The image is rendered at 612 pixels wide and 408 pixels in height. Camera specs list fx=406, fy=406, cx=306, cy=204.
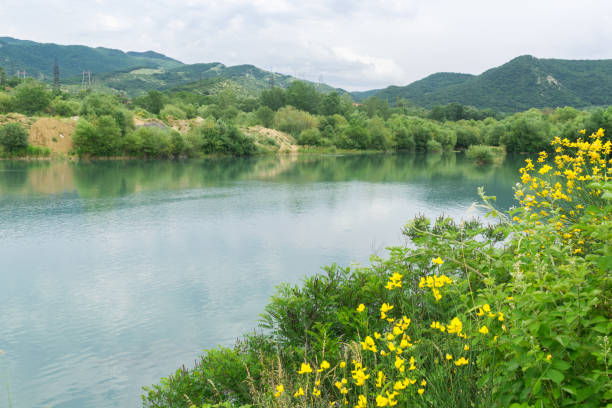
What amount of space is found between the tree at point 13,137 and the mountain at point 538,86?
136772 millimetres

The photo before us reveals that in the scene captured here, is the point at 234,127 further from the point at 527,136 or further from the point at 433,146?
the point at 527,136

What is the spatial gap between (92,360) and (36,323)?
105 inches

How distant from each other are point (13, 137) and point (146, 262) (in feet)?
161

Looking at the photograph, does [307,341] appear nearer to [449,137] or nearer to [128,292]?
[128,292]

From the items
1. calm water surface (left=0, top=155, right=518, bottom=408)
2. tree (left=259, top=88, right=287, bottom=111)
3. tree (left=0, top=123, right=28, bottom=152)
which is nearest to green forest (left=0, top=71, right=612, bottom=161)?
tree (left=259, top=88, right=287, bottom=111)

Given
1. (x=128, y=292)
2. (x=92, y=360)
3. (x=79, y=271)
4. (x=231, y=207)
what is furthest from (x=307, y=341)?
(x=231, y=207)

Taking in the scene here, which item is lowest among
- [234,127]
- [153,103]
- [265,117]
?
[234,127]

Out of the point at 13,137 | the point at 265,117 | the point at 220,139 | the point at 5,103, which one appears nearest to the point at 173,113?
the point at 220,139

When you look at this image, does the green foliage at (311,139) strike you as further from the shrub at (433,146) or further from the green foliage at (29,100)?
the green foliage at (29,100)

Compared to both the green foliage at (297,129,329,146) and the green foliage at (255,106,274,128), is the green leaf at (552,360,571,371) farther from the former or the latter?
the green foliage at (255,106,274,128)

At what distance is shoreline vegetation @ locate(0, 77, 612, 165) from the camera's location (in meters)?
54.8

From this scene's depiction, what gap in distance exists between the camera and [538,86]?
139 meters

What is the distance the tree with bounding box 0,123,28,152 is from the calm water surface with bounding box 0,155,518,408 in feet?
77.4

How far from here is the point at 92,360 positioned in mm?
7840
